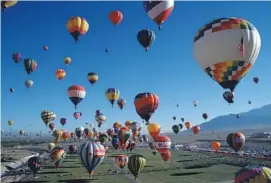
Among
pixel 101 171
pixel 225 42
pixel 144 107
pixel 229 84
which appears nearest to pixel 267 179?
pixel 229 84

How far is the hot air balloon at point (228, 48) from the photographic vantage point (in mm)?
19688

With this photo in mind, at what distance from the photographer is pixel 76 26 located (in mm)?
36719

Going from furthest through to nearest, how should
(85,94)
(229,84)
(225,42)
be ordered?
1. (85,94)
2. (229,84)
3. (225,42)

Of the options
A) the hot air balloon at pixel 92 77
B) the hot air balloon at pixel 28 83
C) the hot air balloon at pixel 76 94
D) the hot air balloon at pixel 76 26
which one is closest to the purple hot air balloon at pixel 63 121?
the hot air balloon at pixel 28 83

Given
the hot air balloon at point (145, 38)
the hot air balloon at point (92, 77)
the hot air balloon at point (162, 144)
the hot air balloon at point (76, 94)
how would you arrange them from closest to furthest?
the hot air balloon at point (145, 38) → the hot air balloon at point (162, 144) → the hot air balloon at point (76, 94) → the hot air balloon at point (92, 77)

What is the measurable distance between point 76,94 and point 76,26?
1145 centimetres

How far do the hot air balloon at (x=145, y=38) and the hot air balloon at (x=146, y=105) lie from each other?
542cm

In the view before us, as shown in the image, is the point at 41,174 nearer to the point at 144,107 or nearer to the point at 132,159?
the point at 132,159

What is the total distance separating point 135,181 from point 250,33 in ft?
76.1

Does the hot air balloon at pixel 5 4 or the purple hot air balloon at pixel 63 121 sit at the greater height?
the hot air balloon at pixel 5 4

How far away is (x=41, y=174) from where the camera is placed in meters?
43.6

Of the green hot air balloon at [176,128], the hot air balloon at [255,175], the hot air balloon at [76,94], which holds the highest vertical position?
the hot air balloon at [76,94]

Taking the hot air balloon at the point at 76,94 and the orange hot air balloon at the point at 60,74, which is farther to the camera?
the orange hot air balloon at the point at 60,74

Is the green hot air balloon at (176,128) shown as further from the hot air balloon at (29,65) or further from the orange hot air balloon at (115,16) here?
the orange hot air balloon at (115,16)
